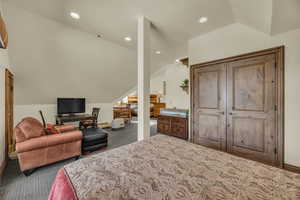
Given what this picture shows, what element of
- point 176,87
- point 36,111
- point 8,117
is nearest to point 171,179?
point 8,117

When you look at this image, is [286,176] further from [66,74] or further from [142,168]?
[66,74]

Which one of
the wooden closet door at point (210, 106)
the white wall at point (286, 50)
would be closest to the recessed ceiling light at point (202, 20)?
the white wall at point (286, 50)

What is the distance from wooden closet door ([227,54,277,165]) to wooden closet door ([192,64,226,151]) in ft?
0.48

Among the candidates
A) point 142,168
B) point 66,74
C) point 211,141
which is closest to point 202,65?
point 211,141

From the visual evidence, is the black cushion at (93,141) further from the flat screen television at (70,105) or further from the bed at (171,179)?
the flat screen television at (70,105)

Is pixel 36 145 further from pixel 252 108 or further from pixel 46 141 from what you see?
pixel 252 108

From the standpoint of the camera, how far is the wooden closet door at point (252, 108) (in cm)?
236

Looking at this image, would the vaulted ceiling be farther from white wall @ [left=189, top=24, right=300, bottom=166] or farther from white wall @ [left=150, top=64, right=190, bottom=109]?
white wall @ [left=150, top=64, right=190, bottom=109]

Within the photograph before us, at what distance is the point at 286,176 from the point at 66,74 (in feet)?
17.0

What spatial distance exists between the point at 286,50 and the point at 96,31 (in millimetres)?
4078

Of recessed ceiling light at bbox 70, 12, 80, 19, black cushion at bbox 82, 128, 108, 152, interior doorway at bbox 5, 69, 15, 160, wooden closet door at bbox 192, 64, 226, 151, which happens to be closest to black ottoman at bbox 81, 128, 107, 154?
black cushion at bbox 82, 128, 108, 152

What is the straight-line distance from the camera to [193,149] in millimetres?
1647

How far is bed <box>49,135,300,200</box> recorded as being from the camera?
2.77 ft

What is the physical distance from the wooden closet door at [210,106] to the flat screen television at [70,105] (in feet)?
14.1
